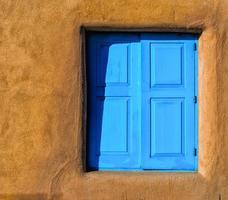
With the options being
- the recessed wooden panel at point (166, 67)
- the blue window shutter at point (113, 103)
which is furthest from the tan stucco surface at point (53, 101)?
the recessed wooden panel at point (166, 67)

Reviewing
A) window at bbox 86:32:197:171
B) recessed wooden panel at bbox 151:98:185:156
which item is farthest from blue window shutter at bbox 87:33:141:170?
recessed wooden panel at bbox 151:98:185:156

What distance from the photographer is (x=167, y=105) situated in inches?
224

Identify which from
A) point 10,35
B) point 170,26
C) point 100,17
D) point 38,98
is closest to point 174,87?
point 170,26

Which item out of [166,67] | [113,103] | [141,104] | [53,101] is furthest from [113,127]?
[166,67]

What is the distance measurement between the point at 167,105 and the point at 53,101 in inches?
48.9

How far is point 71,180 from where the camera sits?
5.50 meters

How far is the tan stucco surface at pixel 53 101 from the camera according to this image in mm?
5488

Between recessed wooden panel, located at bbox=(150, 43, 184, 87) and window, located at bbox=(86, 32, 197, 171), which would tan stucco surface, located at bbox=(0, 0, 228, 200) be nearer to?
window, located at bbox=(86, 32, 197, 171)

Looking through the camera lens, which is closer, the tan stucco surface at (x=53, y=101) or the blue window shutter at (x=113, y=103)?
the tan stucco surface at (x=53, y=101)

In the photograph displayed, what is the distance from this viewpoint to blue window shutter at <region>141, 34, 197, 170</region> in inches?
223

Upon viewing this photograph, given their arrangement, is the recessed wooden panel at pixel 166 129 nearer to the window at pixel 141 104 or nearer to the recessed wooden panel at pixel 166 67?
the window at pixel 141 104

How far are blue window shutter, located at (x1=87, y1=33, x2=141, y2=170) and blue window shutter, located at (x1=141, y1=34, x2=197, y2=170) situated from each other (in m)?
0.10

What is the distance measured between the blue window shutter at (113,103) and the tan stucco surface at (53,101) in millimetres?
194

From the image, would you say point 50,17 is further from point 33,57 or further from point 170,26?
point 170,26
